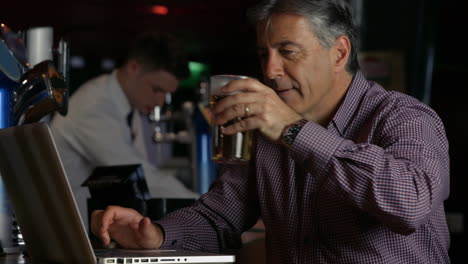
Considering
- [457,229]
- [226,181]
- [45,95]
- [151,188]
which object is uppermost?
[45,95]

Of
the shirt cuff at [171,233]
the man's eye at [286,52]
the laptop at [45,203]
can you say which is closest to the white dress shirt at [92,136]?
the shirt cuff at [171,233]

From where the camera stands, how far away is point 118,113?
3.12 metres

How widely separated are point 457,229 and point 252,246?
3.00 meters

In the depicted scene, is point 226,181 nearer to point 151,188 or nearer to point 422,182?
point 422,182

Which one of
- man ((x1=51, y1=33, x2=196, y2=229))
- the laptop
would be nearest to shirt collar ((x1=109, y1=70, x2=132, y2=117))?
man ((x1=51, y1=33, x2=196, y2=229))

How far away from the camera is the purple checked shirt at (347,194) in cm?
129

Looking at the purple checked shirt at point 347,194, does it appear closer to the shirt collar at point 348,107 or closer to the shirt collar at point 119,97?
the shirt collar at point 348,107

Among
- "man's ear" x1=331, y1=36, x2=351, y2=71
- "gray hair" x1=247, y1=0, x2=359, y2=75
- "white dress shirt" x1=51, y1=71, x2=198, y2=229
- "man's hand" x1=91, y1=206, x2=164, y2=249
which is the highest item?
"gray hair" x1=247, y1=0, x2=359, y2=75

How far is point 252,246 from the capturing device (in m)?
1.98

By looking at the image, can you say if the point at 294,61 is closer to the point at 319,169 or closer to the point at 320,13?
the point at 320,13

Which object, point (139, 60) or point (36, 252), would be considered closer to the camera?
point (36, 252)

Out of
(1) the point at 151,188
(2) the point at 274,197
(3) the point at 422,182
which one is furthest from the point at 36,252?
(1) the point at 151,188

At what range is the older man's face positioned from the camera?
5.48 ft

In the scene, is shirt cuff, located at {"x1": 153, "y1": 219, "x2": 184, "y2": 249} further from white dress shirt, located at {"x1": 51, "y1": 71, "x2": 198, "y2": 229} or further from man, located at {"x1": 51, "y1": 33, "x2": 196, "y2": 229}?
white dress shirt, located at {"x1": 51, "y1": 71, "x2": 198, "y2": 229}
